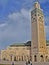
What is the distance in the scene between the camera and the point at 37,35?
67.1 meters

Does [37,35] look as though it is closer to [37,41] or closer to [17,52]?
[37,41]

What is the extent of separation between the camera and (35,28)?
224ft

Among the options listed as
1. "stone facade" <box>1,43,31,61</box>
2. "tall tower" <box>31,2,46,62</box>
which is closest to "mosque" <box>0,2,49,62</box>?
"tall tower" <box>31,2,46,62</box>

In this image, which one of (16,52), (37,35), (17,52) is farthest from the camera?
(16,52)

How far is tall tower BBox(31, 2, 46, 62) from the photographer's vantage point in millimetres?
67062

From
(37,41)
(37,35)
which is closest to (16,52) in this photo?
(37,41)

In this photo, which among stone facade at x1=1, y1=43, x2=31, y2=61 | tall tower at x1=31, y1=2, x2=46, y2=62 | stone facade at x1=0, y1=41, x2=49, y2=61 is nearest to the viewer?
tall tower at x1=31, y1=2, x2=46, y2=62

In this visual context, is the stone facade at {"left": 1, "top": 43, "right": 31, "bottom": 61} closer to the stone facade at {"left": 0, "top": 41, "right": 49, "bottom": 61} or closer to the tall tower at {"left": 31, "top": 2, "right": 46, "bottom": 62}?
the stone facade at {"left": 0, "top": 41, "right": 49, "bottom": 61}

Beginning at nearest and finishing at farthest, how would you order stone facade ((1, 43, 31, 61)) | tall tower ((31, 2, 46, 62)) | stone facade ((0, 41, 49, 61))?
tall tower ((31, 2, 46, 62)) → stone facade ((0, 41, 49, 61)) → stone facade ((1, 43, 31, 61))

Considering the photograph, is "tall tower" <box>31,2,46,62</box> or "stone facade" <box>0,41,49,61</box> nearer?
"tall tower" <box>31,2,46,62</box>

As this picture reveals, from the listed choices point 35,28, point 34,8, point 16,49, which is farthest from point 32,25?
point 16,49

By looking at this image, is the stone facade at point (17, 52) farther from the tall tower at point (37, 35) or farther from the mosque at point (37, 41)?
the tall tower at point (37, 35)

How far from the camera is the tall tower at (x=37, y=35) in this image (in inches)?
2640

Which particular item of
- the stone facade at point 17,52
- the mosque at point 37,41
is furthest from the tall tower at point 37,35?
the stone facade at point 17,52
